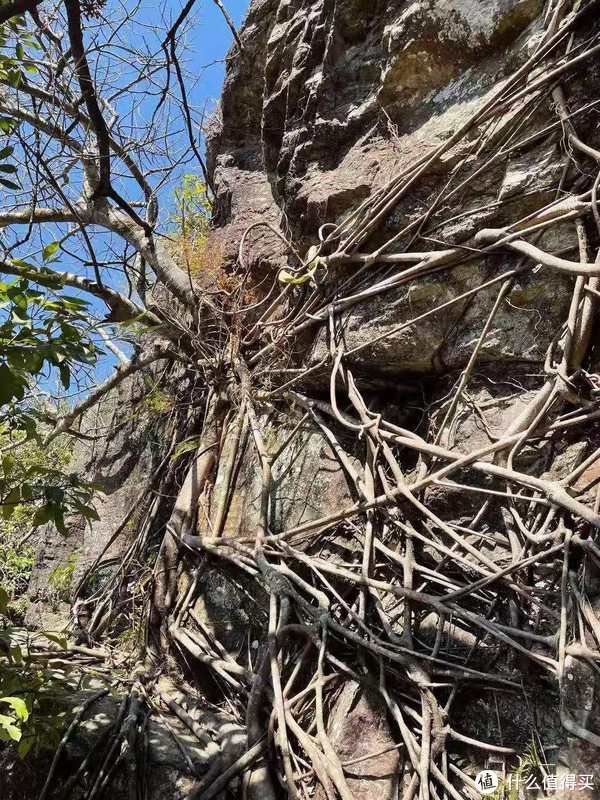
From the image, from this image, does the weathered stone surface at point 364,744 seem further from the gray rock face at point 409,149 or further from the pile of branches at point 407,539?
the gray rock face at point 409,149

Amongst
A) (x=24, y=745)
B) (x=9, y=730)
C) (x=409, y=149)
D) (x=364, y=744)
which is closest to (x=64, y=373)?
(x=9, y=730)

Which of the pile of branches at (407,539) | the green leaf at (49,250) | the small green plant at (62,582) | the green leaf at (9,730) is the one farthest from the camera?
the small green plant at (62,582)

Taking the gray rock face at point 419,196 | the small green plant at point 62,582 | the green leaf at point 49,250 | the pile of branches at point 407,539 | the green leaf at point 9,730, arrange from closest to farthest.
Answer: the green leaf at point 9,730
the green leaf at point 49,250
the pile of branches at point 407,539
the gray rock face at point 419,196
the small green plant at point 62,582

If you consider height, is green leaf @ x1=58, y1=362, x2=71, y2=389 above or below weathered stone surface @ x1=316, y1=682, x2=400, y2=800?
above

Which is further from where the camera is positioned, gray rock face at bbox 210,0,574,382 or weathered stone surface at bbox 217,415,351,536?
weathered stone surface at bbox 217,415,351,536

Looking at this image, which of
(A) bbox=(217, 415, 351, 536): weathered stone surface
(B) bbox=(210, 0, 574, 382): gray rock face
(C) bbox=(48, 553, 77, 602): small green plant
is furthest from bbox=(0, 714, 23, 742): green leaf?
(C) bbox=(48, 553, 77, 602): small green plant

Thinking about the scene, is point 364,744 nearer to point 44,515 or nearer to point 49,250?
point 44,515

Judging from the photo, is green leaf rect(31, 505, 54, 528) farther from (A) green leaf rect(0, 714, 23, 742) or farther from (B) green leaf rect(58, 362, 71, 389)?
(A) green leaf rect(0, 714, 23, 742)

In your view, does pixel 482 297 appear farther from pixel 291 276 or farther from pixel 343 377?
pixel 291 276

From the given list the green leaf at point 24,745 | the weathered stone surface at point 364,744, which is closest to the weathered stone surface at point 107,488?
the green leaf at point 24,745

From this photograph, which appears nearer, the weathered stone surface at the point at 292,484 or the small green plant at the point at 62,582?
the weathered stone surface at the point at 292,484

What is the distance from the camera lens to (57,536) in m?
4.29

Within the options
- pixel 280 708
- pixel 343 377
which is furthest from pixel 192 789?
pixel 343 377

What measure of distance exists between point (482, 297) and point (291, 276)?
99 cm
